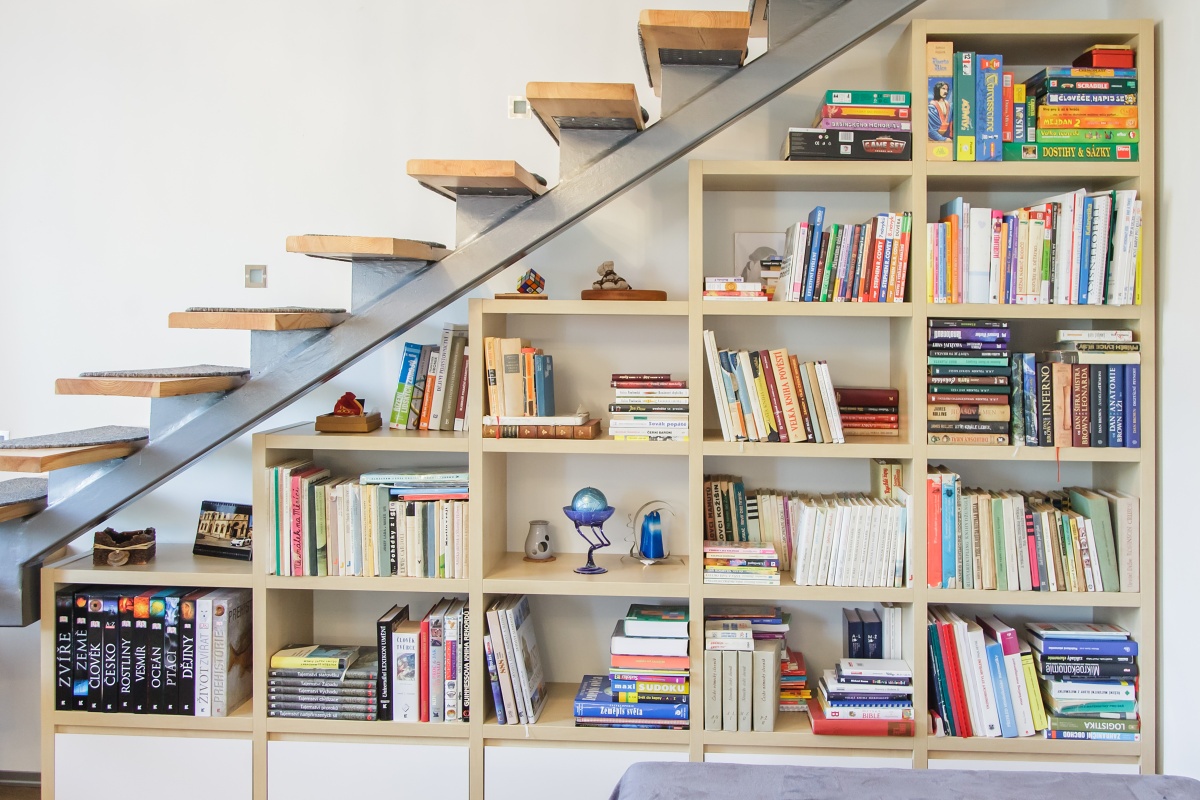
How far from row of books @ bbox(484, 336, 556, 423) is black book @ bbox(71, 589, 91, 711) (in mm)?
1218

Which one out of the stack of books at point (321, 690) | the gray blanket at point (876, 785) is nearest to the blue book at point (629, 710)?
the gray blanket at point (876, 785)

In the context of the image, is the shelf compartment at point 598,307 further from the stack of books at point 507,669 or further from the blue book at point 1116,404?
the blue book at point 1116,404

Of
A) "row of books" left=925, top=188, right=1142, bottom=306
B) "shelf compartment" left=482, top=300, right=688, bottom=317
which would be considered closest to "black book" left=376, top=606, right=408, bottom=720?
"shelf compartment" left=482, top=300, right=688, bottom=317

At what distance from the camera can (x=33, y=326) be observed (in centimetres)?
282

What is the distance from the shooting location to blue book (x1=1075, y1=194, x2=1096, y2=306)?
2.32 meters

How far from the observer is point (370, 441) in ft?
7.93

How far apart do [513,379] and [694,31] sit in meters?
0.97

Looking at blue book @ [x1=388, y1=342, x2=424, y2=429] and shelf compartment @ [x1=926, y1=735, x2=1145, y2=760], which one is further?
blue book @ [x1=388, y1=342, x2=424, y2=429]

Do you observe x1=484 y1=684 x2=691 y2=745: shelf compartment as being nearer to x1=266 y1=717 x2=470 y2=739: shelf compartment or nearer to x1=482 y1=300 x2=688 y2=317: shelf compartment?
x1=266 y1=717 x2=470 y2=739: shelf compartment

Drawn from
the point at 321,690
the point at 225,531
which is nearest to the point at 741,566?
the point at 321,690

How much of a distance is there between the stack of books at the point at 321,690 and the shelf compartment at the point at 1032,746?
1482 millimetres

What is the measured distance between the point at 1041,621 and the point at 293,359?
219cm

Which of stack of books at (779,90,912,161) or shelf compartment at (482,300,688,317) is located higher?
stack of books at (779,90,912,161)

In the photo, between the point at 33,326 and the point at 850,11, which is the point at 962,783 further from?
the point at 33,326
